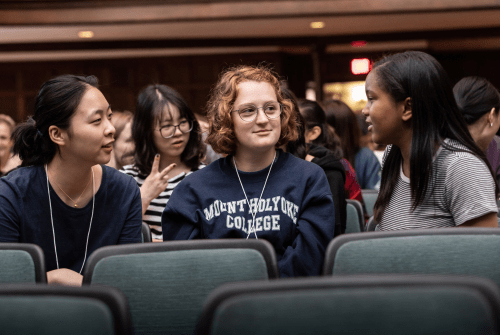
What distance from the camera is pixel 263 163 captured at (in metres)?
1.68

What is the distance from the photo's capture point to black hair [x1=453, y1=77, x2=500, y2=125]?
7.07 feet

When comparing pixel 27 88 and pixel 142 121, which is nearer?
pixel 142 121

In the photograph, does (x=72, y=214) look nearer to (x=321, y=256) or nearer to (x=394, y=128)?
(x=321, y=256)

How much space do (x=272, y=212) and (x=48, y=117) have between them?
901 mm

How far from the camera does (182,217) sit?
5.24ft

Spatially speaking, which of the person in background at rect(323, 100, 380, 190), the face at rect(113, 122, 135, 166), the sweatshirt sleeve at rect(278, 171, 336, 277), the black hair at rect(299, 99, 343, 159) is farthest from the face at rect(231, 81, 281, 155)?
the person in background at rect(323, 100, 380, 190)

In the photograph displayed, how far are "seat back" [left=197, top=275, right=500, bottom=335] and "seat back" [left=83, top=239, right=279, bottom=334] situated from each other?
15.7 inches

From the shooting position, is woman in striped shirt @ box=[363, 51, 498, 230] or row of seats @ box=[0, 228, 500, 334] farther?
woman in striped shirt @ box=[363, 51, 498, 230]

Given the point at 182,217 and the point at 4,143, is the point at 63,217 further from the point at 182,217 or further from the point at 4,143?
the point at 4,143

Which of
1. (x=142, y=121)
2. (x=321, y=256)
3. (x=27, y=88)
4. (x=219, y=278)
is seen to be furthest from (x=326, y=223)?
(x=27, y=88)

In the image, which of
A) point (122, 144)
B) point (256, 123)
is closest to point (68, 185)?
point (256, 123)

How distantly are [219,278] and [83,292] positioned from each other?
41 centimetres

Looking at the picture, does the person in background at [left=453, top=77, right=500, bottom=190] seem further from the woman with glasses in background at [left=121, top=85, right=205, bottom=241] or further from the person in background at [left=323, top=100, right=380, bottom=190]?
the woman with glasses in background at [left=121, top=85, right=205, bottom=241]

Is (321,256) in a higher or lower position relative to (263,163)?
lower
